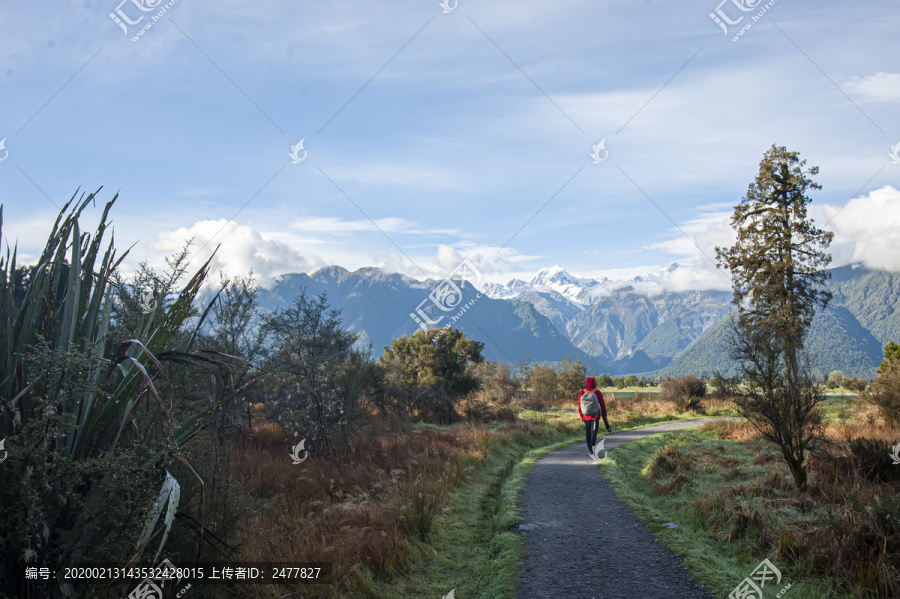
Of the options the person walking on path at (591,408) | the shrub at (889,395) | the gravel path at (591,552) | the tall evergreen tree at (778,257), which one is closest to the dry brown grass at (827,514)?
the gravel path at (591,552)

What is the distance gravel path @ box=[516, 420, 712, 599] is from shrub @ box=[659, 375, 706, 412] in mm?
26526

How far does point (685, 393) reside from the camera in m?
34.4

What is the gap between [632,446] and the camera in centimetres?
1560

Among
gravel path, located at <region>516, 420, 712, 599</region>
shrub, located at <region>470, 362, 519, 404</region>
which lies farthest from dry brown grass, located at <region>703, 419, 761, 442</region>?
shrub, located at <region>470, 362, 519, 404</region>

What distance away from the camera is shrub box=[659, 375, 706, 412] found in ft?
108

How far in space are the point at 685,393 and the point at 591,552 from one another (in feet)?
104

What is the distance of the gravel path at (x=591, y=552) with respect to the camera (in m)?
5.04

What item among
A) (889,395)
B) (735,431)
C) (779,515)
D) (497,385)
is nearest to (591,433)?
(779,515)

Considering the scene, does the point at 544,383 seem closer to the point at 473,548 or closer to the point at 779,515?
the point at 779,515

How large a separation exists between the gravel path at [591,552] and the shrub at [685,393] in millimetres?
26526

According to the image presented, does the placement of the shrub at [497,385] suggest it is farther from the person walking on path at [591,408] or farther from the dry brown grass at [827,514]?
the dry brown grass at [827,514]

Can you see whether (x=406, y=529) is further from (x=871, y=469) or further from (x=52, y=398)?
(x=871, y=469)

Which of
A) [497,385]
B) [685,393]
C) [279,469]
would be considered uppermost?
[279,469]

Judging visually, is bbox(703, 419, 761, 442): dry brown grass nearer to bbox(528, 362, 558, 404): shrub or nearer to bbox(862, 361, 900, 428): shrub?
bbox(862, 361, 900, 428): shrub
